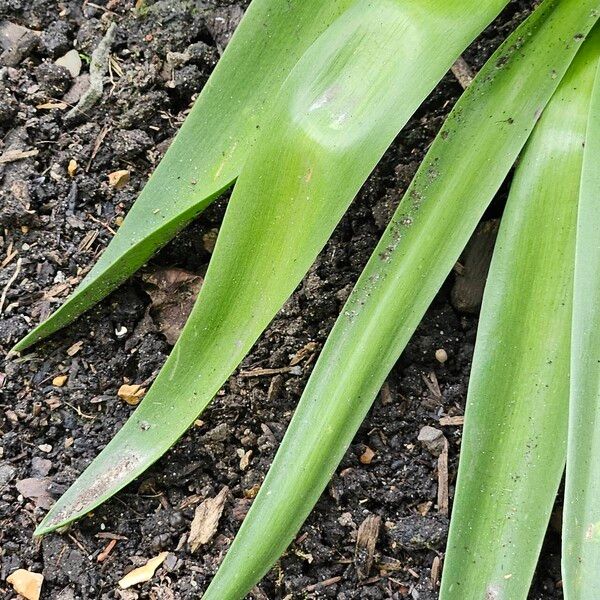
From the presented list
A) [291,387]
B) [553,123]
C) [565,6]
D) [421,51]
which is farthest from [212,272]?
[565,6]

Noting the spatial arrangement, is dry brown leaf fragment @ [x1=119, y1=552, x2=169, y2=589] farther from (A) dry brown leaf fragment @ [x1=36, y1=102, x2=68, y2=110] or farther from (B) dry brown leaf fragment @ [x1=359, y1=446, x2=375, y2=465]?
(A) dry brown leaf fragment @ [x1=36, y1=102, x2=68, y2=110]

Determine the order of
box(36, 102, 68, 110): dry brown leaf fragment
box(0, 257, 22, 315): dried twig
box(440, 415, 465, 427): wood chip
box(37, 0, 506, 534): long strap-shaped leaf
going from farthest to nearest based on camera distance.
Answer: box(36, 102, 68, 110): dry brown leaf fragment → box(0, 257, 22, 315): dried twig → box(440, 415, 465, 427): wood chip → box(37, 0, 506, 534): long strap-shaped leaf

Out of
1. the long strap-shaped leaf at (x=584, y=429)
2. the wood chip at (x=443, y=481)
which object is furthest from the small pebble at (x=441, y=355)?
the long strap-shaped leaf at (x=584, y=429)

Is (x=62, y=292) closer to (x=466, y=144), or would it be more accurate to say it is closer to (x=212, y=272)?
(x=212, y=272)

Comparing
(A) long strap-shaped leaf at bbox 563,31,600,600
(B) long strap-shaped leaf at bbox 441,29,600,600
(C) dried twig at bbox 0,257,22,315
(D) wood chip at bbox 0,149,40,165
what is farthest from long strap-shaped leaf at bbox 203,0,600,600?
(D) wood chip at bbox 0,149,40,165

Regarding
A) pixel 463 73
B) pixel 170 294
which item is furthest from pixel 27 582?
pixel 463 73

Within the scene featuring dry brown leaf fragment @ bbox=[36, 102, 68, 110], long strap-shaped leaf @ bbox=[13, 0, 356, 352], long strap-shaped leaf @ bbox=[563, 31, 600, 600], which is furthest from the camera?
dry brown leaf fragment @ bbox=[36, 102, 68, 110]

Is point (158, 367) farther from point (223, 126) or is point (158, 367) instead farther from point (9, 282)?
point (223, 126)
